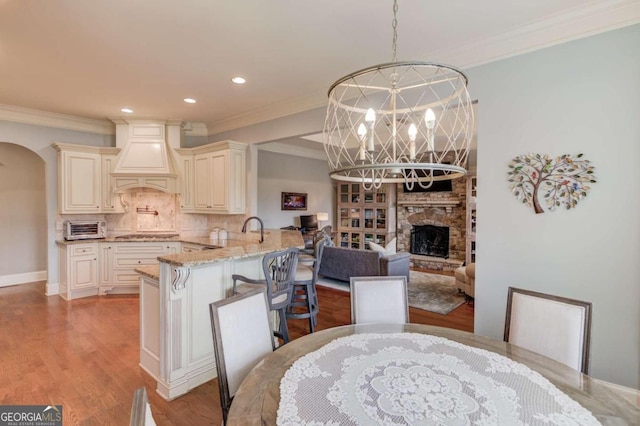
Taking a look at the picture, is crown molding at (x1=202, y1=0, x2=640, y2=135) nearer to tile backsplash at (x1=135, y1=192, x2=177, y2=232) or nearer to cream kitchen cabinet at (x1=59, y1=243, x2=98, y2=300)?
tile backsplash at (x1=135, y1=192, x2=177, y2=232)

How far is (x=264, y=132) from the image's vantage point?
449 centimetres

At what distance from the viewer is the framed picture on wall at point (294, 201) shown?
23.9 ft

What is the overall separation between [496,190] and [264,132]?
3.13m

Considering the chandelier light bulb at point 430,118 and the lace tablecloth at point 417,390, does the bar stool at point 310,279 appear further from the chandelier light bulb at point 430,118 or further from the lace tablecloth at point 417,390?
the chandelier light bulb at point 430,118

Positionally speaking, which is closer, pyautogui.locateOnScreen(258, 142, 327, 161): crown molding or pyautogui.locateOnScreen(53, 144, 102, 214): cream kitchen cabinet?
pyautogui.locateOnScreen(53, 144, 102, 214): cream kitchen cabinet

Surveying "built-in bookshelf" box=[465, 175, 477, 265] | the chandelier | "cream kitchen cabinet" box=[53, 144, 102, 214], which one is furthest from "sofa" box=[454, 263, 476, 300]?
"cream kitchen cabinet" box=[53, 144, 102, 214]

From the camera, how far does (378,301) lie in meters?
2.12

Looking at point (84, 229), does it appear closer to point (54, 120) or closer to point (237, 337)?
point (54, 120)

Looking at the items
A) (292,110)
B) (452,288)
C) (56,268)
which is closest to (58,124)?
(56,268)

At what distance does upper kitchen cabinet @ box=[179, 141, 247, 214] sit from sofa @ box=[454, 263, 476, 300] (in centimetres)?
355

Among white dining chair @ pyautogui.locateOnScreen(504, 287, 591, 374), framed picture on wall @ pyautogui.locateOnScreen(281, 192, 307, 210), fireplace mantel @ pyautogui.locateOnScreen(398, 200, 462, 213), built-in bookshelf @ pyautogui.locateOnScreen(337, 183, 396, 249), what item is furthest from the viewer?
built-in bookshelf @ pyautogui.locateOnScreen(337, 183, 396, 249)

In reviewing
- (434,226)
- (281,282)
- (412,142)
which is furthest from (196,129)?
(434,226)

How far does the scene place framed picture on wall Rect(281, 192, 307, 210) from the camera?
727 cm

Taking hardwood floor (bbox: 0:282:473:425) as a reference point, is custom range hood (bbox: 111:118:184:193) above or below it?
above
